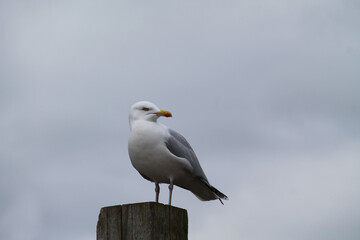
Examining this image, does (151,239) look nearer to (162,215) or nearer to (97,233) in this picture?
(162,215)

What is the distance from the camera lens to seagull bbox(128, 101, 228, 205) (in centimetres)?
720

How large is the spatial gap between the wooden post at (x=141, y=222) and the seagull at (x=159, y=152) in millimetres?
2617

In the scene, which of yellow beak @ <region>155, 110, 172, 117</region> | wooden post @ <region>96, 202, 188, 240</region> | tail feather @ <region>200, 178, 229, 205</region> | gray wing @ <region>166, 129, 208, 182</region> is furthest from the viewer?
tail feather @ <region>200, 178, 229, 205</region>

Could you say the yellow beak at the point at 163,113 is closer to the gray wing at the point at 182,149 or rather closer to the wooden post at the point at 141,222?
the gray wing at the point at 182,149

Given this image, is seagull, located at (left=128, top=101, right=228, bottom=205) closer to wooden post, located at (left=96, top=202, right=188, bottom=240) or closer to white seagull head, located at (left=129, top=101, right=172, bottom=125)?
white seagull head, located at (left=129, top=101, right=172, bottom=125)

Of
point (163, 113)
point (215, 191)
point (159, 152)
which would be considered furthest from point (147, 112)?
point (215, 191)

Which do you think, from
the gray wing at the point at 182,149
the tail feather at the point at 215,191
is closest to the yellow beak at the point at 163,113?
the gray wing at the point at 182,149

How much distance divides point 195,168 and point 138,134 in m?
1.08

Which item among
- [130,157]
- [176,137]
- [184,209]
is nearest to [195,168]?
[176,137]

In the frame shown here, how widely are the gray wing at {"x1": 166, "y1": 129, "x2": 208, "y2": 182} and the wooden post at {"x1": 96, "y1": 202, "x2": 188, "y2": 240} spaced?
282 centimetres

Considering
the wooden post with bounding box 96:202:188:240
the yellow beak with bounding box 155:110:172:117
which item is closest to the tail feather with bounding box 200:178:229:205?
the yellow beak with bounding box 155:110:172:117

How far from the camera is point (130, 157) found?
7.32 m

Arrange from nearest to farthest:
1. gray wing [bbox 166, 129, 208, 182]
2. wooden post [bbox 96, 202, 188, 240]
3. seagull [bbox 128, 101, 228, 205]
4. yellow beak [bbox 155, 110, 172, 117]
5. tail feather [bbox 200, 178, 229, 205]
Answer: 1. wooden post [bbox 96, 202, 188, 240]
2. seagull [bbox 128, 101, 228, 205]
3. gray wing [bbox 166, 129, 208, 182]
4. yellow beak [bbox 155, 110, 172, 117]
5. tail feather [bbox 200, 178, 229, 205]

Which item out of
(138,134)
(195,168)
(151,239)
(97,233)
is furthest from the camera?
(195,168)
